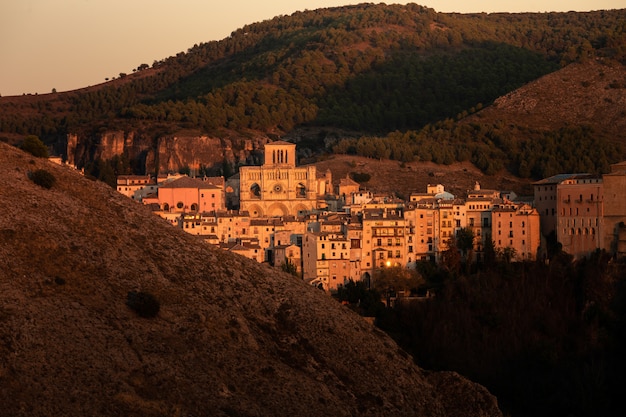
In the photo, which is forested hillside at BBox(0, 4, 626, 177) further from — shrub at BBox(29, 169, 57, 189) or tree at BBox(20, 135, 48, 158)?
shrub at BBox(29, 169, 57, 189)

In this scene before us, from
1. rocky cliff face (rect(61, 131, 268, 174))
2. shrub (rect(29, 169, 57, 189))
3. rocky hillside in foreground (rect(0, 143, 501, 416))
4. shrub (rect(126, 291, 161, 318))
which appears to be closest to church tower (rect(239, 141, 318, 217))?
rocky cliff face (rect(61, 131, 268, 174))

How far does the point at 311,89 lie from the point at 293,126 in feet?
46.9

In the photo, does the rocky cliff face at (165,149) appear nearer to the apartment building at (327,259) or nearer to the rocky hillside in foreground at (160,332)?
the apartment building at (327,259)

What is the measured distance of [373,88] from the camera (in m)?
A: 151

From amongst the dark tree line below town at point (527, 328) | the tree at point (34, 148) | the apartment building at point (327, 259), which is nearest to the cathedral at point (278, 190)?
the apartment building at point (327, 259)

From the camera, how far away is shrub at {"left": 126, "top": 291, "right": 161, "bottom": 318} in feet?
158

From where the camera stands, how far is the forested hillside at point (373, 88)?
371 feet

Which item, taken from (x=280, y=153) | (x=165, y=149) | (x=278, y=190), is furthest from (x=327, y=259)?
(x=165, y=149)

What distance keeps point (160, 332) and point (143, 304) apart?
4.52 feet

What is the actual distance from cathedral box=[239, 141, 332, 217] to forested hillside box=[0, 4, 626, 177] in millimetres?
14749

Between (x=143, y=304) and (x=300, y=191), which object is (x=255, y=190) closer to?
(x=300, y=191)

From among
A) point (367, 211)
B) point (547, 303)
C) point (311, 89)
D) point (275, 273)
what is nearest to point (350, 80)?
point (311, 89)

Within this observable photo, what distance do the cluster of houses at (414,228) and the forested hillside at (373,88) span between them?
822 inches

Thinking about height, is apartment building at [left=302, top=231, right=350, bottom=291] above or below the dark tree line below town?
above
